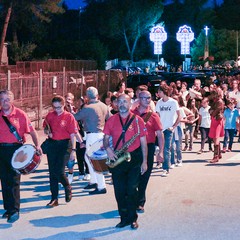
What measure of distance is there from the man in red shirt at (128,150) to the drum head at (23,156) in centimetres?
119

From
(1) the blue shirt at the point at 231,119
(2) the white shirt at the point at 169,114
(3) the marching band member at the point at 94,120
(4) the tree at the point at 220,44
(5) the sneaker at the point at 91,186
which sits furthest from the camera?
(4) the tree at the point at 220,44

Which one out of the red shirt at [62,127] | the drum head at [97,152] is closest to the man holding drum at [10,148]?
the red shirt at [62,127]

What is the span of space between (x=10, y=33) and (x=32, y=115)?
147ft

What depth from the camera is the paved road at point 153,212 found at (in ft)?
25.1

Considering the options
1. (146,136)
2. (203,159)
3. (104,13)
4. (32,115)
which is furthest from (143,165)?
(104,13)

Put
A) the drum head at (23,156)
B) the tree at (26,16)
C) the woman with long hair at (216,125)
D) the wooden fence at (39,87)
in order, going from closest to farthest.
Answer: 1. the drum head at (23,156)
2. the woman with long hair at (216,125)
3. the wooden fence at (39,87)
4. the tree at (26,16)

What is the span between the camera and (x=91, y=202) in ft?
31.3

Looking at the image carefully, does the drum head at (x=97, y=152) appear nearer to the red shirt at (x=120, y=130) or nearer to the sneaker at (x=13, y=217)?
the red shirt at (x=120, y=130)

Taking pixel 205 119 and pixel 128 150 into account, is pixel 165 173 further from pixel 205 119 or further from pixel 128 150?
pixel 128 150

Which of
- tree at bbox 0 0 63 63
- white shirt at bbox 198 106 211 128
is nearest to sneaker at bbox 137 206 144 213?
white shirt at bbox 198 106 211 128

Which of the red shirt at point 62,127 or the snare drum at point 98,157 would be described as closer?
the snare drum at point 98,157

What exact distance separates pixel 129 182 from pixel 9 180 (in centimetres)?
176

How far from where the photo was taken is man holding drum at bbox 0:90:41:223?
834 centimetres

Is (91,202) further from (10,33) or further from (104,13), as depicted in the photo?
(104,13)
